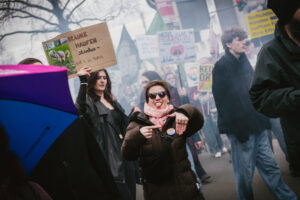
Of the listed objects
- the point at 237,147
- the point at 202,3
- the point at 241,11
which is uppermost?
the point at 202,3

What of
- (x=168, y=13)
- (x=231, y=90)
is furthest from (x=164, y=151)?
(x=168, y=13)

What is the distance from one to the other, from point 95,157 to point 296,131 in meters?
1.38

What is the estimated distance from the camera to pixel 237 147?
3379 mm

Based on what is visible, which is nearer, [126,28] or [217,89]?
[217,89]

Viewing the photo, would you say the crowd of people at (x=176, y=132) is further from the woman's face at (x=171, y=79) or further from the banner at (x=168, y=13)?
the banner at (x=168, y=13)

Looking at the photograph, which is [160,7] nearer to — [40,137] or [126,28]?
[126,28]

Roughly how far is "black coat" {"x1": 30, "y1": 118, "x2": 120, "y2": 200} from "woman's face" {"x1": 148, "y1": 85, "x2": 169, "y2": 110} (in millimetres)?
844

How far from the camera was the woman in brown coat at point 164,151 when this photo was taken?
2107 mm

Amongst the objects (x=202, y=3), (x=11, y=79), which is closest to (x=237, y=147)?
(x=202, y=3)

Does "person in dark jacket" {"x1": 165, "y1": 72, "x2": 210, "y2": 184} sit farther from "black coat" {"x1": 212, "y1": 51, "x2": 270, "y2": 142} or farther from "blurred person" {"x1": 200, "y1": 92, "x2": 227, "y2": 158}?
"black coat" {"x1": 212, "y1": 51, "x2": 270, "y2": 142}

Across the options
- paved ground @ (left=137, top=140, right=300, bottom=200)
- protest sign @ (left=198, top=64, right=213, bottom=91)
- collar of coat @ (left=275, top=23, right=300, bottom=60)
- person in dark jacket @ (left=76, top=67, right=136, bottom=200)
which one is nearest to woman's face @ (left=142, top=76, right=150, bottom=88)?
protest sign @ (left=198, top=64, right=213, bottom=91)

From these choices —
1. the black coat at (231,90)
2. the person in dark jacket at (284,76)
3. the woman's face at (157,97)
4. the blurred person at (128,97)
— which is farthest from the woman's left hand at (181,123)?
the blurred person at (128,97)

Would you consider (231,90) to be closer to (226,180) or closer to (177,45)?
(177,45)

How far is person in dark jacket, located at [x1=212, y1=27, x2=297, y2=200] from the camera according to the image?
326cm
